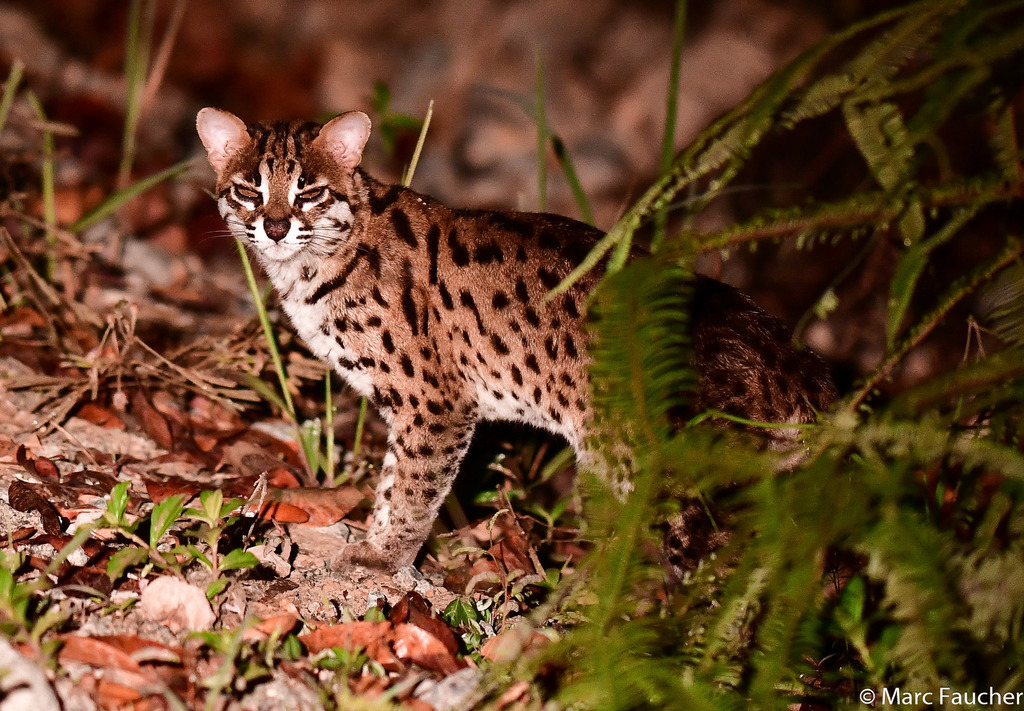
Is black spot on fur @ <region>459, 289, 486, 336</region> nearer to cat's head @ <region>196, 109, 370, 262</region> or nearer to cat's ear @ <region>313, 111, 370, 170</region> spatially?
cat's head @ <region>196, 109, 370, 262</region>

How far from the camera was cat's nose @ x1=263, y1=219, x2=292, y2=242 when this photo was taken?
3938mm

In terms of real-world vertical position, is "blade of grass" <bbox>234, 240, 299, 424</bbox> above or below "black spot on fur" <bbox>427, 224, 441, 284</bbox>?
below

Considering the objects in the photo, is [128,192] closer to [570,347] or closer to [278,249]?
[278,249]

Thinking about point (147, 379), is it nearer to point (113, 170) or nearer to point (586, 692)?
point (586, 692)

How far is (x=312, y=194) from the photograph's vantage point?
13.5ft

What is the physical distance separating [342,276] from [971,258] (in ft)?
16.2

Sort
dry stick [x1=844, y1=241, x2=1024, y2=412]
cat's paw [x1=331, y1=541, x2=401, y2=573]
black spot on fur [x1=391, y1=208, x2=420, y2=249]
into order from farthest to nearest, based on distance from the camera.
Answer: black spot on fur [x1=391, y1=208, x2=420, y2=249], cat's paw [x1=331, y1=541, x2=401, y2=573], dry stick [x1=844, y1=241, x2=1024, y2=412]

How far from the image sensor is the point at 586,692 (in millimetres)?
2312

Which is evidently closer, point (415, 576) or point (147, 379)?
point (415, 576)

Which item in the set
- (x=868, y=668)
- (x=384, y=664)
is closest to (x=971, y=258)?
(x=868, y=668)

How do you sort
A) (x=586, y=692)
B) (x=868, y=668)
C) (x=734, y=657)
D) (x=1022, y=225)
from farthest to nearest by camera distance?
(x=1022, y=225)
(x=868, y=668)
(x=734, y=657)
(x=586, y=692)

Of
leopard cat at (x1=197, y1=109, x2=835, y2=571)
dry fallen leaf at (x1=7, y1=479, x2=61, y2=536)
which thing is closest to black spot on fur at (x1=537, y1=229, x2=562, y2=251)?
leopard cat at (x1=197, y1=109, x2=835, y2=571)

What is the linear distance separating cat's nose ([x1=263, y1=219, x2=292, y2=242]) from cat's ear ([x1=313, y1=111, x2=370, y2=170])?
0.46m

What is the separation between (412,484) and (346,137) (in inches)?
62.2
